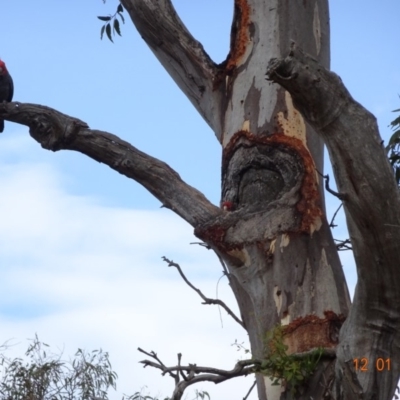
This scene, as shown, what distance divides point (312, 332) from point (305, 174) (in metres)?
0.65

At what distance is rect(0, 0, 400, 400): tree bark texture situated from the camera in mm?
2438

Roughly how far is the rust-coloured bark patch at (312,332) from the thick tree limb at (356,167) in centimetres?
52

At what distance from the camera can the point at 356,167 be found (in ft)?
7.95

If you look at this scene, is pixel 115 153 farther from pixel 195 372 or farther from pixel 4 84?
pixel 4 84

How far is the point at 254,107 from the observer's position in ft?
11.9

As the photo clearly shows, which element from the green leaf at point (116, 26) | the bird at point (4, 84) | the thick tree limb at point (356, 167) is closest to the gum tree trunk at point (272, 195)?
the thick tree limb at point (356, 167)

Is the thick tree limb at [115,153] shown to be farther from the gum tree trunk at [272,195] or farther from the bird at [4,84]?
the bird at [4,84]

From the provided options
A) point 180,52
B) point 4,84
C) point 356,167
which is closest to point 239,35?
point 180,52

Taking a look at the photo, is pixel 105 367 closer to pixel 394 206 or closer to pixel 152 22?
pixel 152 22

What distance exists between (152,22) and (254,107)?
2.42ft

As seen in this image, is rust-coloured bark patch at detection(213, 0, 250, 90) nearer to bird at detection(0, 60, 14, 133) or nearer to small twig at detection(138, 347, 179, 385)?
small twig at detection(138, 347, 179, 385)

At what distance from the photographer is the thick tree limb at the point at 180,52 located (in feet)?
12.8

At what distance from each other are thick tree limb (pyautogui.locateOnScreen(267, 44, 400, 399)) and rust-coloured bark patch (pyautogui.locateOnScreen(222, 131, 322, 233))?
74cm

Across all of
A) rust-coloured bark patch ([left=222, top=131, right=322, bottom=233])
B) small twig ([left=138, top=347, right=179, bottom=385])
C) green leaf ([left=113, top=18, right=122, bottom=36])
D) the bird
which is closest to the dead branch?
small twig ([left=138, top=347, right=179, bottom=385])
